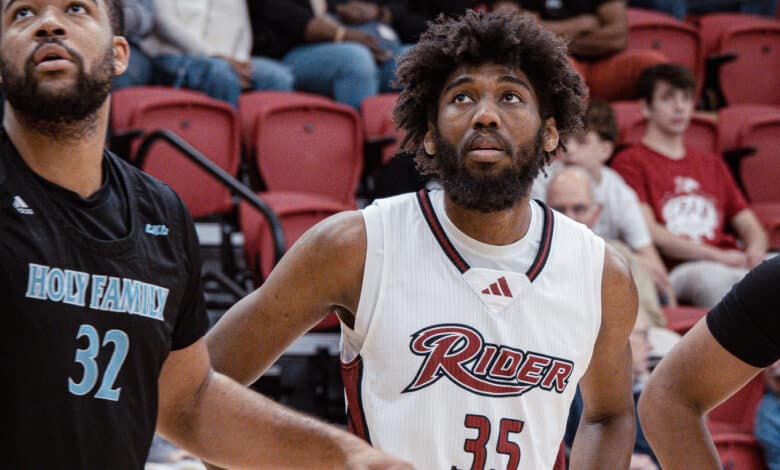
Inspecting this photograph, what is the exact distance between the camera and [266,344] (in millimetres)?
2736

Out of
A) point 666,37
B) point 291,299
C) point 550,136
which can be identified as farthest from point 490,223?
point 666,37

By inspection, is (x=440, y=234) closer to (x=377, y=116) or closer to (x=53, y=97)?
(x=53, y=97)

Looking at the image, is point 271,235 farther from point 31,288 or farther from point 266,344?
point 31,288

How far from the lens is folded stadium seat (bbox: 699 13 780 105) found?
27.5ft

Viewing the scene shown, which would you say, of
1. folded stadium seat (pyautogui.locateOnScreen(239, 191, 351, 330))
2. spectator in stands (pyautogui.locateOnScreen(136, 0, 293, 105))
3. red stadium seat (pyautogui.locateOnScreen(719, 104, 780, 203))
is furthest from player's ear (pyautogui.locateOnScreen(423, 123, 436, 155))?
red stadium seat (pyautogui.locateOnScreen(719, 104, 780, 203))

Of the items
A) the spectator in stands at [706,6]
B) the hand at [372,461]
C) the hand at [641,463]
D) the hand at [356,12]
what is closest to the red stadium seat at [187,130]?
the hand at [356,12]

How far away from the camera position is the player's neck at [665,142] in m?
6.43

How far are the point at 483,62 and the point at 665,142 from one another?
12.5ft

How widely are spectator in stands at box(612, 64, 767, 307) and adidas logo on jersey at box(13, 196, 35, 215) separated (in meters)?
4.44

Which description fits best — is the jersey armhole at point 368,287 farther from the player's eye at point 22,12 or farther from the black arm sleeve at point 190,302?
the player's eye at point 22,12

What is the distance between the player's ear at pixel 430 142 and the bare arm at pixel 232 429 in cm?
88

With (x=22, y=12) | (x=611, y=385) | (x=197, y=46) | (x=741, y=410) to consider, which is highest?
(x=22, y=12)

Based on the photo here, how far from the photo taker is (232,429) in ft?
7.72

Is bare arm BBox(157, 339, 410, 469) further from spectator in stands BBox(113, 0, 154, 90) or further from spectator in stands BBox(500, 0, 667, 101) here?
spectator in stands BBox(500, 0, 667, 101)
